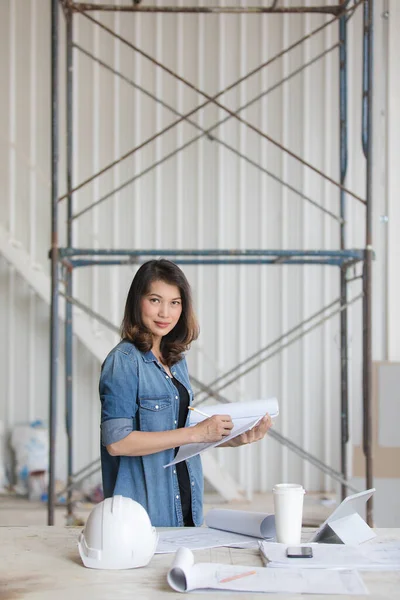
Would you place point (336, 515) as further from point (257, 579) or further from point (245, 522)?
point (257, 579)

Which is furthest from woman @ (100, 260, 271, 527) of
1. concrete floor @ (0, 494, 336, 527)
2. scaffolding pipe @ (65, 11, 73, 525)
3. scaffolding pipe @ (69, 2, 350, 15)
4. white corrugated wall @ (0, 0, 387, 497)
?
white corrugated wall @ (0, 0, 387, 497)

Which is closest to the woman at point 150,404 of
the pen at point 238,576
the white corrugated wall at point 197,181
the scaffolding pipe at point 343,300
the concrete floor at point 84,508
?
the pen at point 238,576

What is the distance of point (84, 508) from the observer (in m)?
6.25

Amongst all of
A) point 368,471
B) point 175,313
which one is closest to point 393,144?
point 368,471

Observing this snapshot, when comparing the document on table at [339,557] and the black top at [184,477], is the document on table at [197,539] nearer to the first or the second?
the document on table at [339,557]

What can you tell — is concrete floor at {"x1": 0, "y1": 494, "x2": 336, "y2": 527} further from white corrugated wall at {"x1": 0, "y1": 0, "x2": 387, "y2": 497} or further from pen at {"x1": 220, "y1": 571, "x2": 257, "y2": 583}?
pen at {"x1": 220, "y1": 571, "x2": 257, "y2": 583}

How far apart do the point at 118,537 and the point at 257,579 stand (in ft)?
1.02

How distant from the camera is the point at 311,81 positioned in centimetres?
695

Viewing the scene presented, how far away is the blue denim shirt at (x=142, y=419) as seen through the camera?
2367mm

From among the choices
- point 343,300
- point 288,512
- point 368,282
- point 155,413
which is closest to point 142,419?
point 155,413

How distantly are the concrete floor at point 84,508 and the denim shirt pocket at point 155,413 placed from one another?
11.1ft

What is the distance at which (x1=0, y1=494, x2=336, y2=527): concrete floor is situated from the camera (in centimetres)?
584

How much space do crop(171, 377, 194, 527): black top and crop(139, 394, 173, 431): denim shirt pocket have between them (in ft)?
0.25

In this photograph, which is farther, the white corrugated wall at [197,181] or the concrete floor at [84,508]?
the white corrugated wall at [197,181]
